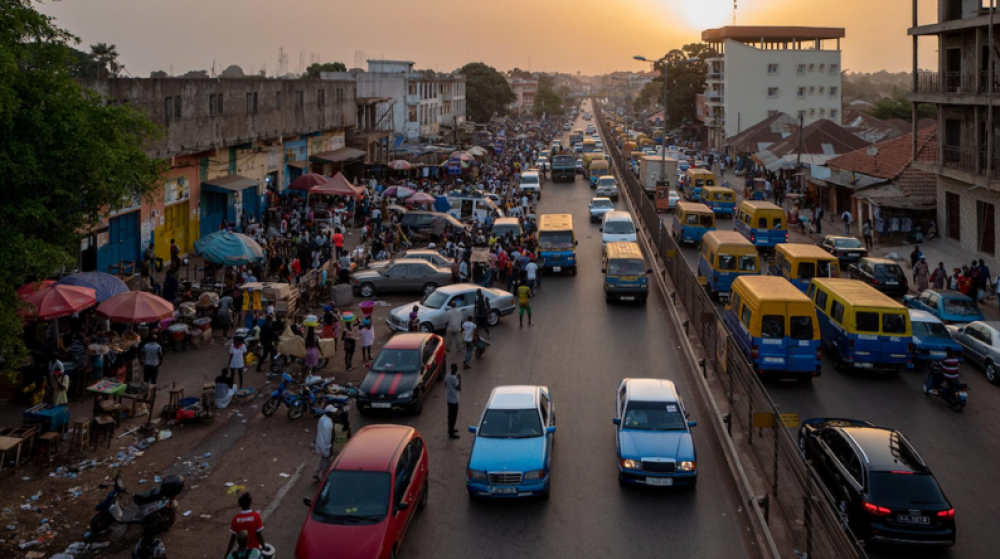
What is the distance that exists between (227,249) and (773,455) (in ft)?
57.9

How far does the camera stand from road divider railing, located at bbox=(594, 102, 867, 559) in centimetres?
993

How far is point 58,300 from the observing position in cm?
1781

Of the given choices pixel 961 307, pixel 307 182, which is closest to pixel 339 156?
pixel 307 182

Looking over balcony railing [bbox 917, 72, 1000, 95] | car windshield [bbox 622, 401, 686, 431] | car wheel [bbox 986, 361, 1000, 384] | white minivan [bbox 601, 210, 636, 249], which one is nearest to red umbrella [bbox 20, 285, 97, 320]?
car windshield [bbox 622, 401, 686, 431]

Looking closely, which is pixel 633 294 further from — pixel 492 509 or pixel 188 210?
pixel 188 210

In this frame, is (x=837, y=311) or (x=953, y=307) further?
(x=953, y=307)

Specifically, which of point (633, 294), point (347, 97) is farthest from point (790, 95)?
point (633, 294)

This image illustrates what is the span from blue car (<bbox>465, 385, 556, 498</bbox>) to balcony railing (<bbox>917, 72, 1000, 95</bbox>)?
2656cm

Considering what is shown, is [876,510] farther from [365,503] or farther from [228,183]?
[228,183]

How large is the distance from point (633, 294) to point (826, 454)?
14.3m

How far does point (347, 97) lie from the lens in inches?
2205

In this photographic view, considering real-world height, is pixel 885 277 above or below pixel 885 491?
above

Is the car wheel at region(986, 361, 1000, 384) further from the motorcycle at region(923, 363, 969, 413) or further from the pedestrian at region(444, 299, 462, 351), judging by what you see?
the pedestrian at region(444, 299, 462, 351)

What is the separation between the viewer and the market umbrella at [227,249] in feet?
81.8
